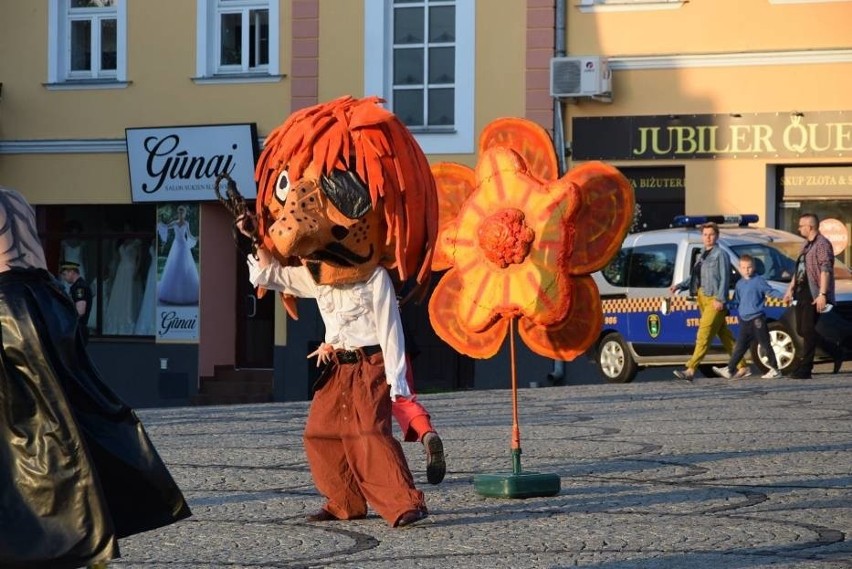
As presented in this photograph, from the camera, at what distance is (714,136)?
83.0 ft

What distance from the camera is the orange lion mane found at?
913 centimetres

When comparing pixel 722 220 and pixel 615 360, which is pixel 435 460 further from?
pixel 615 360

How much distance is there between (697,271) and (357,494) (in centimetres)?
1277

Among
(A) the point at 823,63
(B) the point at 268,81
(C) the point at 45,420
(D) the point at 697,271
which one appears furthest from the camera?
(B) the point at 268,81

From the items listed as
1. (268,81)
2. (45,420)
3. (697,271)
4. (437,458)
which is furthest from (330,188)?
(268,81)

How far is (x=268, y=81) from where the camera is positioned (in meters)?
27.7

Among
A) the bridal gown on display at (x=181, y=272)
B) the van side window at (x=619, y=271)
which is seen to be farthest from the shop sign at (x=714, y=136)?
the bridal gown on display at (x=181, y=272)

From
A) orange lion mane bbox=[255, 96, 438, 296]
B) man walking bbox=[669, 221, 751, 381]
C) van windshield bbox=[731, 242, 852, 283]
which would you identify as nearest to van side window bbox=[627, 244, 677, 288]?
van windshield bbox=[731, 242, 852, 283]

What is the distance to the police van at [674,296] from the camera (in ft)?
72.3

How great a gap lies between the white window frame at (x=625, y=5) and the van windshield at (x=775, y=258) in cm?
431

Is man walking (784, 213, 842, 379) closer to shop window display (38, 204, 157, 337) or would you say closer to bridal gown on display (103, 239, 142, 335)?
shop window display (38, 204, 157, 337)

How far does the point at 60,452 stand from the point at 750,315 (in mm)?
15628

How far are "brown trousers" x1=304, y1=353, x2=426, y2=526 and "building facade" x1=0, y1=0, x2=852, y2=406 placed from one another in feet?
54.1

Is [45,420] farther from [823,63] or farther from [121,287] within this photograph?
[121,287]
